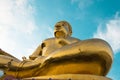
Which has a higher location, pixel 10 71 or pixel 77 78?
pixel 10 71

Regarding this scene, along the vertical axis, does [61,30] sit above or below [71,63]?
above

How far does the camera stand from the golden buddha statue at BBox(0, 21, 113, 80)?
4.21 m

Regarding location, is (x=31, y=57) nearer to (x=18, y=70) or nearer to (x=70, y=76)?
(x=18, y=70)

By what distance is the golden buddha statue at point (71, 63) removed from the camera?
4207 millimetres

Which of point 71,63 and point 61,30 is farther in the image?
point 61,30

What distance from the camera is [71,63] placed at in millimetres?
4305

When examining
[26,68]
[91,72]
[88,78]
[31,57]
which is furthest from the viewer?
[31,57]

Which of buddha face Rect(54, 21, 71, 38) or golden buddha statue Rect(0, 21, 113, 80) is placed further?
buddha face Rect(54, 21, 71, 38)

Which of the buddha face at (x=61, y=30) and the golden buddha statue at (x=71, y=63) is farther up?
the buddha face at (x=61, y=30)

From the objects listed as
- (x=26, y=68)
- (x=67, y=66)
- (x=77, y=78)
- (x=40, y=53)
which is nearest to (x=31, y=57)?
(x=40, y=53)

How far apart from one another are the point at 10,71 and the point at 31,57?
71 centimetres

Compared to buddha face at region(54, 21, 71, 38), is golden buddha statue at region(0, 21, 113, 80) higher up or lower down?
lower down

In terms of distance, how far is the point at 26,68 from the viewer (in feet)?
14.9

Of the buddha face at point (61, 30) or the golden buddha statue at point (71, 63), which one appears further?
the buddha face at point (61, 30)
